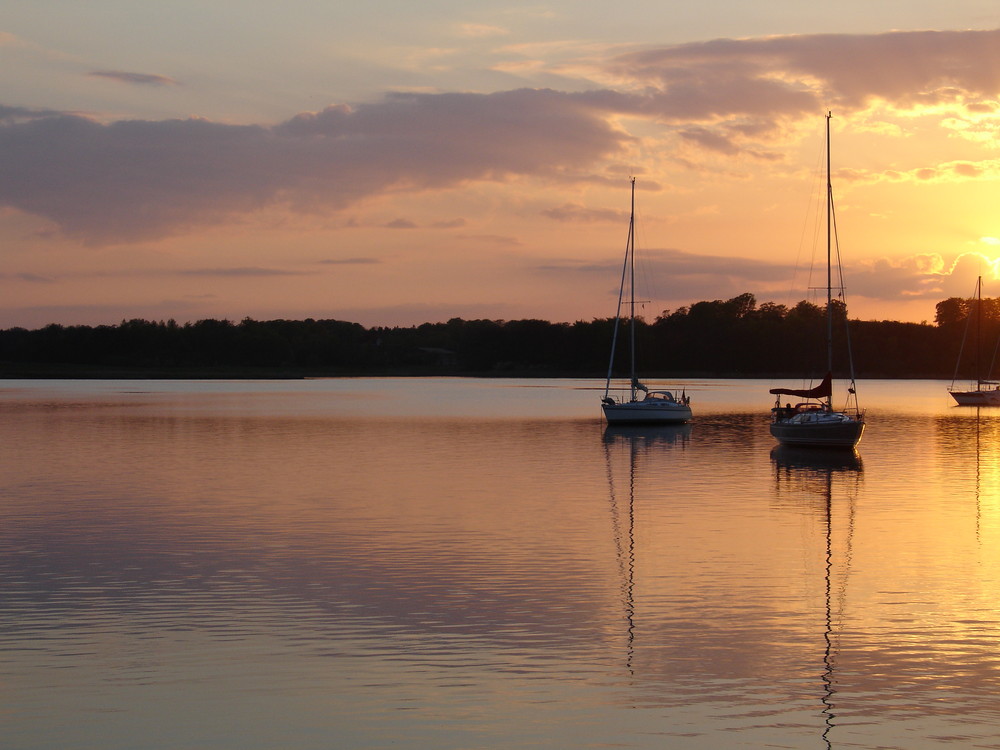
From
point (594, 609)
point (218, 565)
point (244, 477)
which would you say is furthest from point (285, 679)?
point (244, 477)

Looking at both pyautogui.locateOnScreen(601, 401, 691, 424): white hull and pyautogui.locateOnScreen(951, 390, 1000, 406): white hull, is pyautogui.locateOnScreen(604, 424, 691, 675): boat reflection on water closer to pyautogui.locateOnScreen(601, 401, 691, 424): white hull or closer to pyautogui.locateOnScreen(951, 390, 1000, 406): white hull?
pyautogui.locateOnScreen(601, 401, 691, 424): white hull

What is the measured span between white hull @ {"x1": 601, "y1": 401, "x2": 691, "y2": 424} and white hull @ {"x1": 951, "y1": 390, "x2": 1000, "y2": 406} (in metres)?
53.4

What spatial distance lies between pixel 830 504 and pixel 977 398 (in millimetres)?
85835

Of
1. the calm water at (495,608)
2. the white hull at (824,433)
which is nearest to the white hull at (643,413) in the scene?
the white hull at (824,433)

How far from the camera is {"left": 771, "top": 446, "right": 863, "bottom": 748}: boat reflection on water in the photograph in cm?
1445

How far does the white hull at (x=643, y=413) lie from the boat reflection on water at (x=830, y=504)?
1440cm

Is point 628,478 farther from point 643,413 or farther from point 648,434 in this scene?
point 643,413

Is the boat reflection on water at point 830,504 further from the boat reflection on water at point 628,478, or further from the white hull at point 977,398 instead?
the white hull at point 977,398

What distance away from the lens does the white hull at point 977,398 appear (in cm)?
10906

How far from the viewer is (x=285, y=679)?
1357cm

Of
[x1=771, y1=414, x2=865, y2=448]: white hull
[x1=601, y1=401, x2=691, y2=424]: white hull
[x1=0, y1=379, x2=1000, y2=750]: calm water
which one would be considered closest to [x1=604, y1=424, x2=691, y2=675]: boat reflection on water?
[x1=0, y1=379, x2=1000, y2=750]: calm water

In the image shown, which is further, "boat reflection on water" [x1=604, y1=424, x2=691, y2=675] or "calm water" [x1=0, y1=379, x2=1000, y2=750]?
"boat reflection on water" [x1=604, y1=424, x2=691, y2=675]

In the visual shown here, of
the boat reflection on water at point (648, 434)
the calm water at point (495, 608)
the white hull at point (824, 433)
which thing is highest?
the white hull at point (824, 433)

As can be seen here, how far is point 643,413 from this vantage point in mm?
65812
